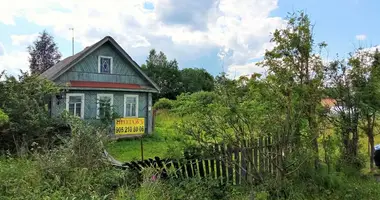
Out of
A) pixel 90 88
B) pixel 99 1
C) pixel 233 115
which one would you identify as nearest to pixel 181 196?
pixel 233 115

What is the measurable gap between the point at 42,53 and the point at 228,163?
44682 mm

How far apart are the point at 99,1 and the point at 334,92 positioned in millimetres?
8547

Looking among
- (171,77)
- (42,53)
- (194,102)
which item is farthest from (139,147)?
(171,77)

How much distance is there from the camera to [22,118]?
945 cm

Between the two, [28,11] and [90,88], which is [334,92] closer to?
[28,11]

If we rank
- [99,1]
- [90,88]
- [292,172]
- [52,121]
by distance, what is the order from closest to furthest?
[292,172] < [52,121] < [99,1] < [90,88]

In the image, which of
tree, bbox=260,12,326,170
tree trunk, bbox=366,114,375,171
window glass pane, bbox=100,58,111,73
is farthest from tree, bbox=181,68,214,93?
tree, bbox=260,12,326,170

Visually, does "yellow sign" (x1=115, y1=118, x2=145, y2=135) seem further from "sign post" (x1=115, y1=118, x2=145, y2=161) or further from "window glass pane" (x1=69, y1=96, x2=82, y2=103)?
"window glass pane" (x1=69, y1=96, x2=82, y2=103)

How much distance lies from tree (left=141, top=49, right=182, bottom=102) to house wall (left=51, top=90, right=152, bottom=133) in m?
32.9

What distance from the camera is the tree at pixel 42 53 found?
43875mm

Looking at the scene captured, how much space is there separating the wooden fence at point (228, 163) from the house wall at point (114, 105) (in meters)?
9.70

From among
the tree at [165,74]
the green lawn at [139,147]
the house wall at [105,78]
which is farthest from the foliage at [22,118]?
the tree at [165,74]

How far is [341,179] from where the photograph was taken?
227 inches

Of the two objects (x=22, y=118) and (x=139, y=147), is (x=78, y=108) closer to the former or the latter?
(x=139, y=147)
